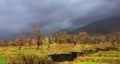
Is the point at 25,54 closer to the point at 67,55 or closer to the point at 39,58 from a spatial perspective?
the point at 39,58

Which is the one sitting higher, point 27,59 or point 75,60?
point 27,59

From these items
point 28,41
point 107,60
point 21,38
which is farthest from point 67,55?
point 28,41

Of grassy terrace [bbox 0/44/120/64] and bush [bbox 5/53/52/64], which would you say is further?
grassy terrace [bbox 0/44/120/64]

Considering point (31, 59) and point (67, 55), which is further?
point (67, 55)

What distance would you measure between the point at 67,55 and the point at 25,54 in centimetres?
4537

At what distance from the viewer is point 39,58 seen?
37219mm

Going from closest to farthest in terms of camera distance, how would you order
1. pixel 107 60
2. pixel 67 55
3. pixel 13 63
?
pixel 13 63 < pixel 107 60 < pixel 67 55

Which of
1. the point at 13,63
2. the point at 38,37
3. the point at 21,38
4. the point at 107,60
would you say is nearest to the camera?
the point at 13,63

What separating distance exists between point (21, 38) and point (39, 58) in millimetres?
133961

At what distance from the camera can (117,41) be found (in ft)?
616

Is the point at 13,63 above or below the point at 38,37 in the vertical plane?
below

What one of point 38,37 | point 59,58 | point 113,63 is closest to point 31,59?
point 113,63

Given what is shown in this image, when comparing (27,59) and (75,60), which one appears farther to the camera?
(75,60)

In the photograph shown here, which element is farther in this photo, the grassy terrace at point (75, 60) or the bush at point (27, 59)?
the grassy terrace at point (75, 60)
